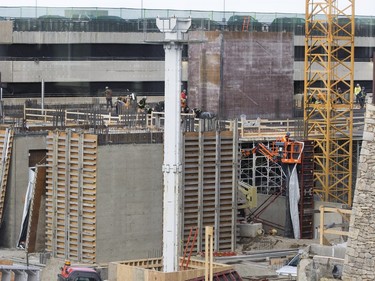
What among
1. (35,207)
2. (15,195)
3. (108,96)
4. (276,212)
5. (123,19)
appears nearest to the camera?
(35,207)

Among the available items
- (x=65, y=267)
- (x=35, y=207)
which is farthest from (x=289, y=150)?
(x=65, y=267)

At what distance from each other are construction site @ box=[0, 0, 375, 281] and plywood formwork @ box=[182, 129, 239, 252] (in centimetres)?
5

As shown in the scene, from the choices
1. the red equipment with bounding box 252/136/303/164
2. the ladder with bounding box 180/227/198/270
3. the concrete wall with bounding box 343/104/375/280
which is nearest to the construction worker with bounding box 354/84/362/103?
the red equipment with bounding box 252/136/303/164

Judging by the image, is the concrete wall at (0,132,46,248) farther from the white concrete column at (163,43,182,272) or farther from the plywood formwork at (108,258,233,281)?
the white concrete column at (163,43,182,272)

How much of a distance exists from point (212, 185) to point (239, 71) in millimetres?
16820

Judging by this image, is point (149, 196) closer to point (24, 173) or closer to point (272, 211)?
point (24, 173)

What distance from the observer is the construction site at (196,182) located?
158 ft

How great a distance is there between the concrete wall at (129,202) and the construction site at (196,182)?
3 centimetres

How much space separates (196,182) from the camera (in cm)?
5544

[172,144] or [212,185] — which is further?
[212,185]

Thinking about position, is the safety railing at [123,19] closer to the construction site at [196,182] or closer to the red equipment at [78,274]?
the construction site at [196,182]

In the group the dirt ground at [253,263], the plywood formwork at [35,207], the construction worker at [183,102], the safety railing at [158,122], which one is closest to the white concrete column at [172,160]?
the dirt ground at [253,263]

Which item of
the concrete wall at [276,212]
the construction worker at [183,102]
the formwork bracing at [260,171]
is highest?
the construction worker at [183,102]

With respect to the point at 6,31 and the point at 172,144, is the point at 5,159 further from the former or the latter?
the point at 6,31
